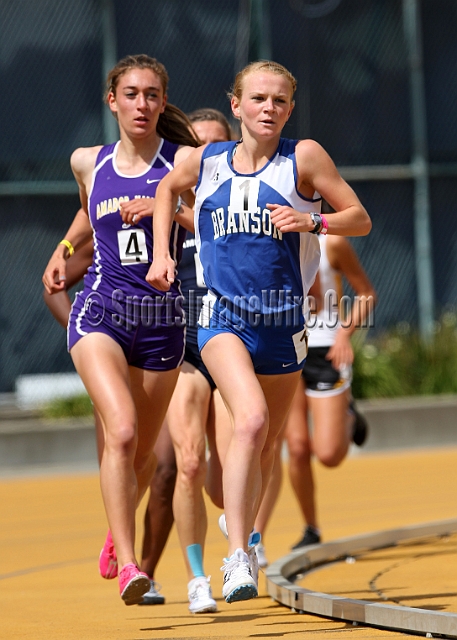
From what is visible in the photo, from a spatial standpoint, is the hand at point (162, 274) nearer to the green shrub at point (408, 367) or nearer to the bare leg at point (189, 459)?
the bare leg at point (189, 459)

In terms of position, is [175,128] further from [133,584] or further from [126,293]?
[133,584]

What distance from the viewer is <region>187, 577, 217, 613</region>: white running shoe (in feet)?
18.9

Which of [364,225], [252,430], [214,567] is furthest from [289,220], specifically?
[214,567]

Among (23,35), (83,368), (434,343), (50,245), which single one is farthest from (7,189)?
(83,368)

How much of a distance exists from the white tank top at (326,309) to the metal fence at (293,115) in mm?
10152

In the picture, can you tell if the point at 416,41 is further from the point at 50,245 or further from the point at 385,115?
the point at 50,245

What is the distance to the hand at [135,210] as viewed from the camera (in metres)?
5.73

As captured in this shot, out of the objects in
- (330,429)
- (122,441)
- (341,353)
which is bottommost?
(122,441)

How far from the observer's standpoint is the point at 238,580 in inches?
184

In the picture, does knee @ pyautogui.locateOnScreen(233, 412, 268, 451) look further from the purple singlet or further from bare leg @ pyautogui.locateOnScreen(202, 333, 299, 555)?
the purple singlet

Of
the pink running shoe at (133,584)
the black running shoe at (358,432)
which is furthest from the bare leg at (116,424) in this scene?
the black running shoe at (358,432)

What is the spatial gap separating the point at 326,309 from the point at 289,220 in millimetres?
3324

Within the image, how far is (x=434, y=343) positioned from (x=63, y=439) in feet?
19.0

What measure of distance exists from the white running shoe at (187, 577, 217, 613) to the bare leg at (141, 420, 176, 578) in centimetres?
57
